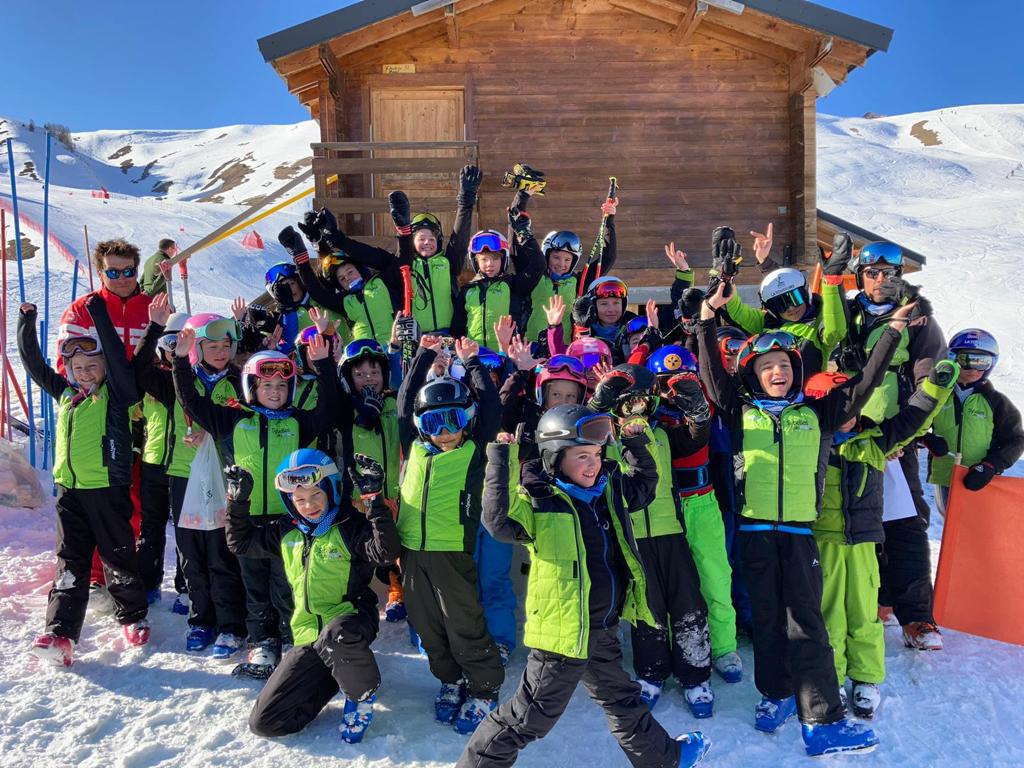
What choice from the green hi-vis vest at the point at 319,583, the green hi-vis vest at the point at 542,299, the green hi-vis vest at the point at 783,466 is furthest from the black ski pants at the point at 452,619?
the green hi-vis vest at the point at 542,299

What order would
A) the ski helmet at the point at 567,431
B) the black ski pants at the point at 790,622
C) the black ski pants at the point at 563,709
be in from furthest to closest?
1. the black ski pants at the point at 790,622
2. the ski helmet at the point at 567,431
3. the black ski pants at the point at 563,709

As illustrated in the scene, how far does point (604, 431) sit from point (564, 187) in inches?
270

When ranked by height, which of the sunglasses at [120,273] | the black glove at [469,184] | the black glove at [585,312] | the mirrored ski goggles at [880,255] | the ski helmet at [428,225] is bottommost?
the black glove at [585,312]

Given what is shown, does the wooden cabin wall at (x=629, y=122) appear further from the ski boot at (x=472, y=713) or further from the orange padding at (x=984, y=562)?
the ski boot at (x=472, y=713)

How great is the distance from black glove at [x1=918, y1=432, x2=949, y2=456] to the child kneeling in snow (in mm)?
3756

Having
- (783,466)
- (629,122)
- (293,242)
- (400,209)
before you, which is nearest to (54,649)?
(293,242)

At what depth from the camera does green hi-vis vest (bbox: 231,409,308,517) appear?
4480mm

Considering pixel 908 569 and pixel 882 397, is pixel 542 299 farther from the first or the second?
pixel 908 569

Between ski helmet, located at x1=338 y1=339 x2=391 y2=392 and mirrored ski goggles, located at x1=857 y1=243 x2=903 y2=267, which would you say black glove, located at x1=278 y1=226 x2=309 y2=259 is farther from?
mirrored ski goggles, located at x1=857 y1=243 x2=903 y2=267

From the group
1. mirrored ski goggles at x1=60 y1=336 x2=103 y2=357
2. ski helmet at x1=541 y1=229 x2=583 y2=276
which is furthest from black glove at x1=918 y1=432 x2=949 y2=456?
mirrored ski goggles at x1=60 y1=336 x2=103 y2=357

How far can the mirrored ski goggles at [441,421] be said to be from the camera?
401 cm

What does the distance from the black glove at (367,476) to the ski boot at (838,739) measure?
2545 mm

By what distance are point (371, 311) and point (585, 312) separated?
1867 millimetres

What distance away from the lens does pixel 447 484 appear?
4074mm
